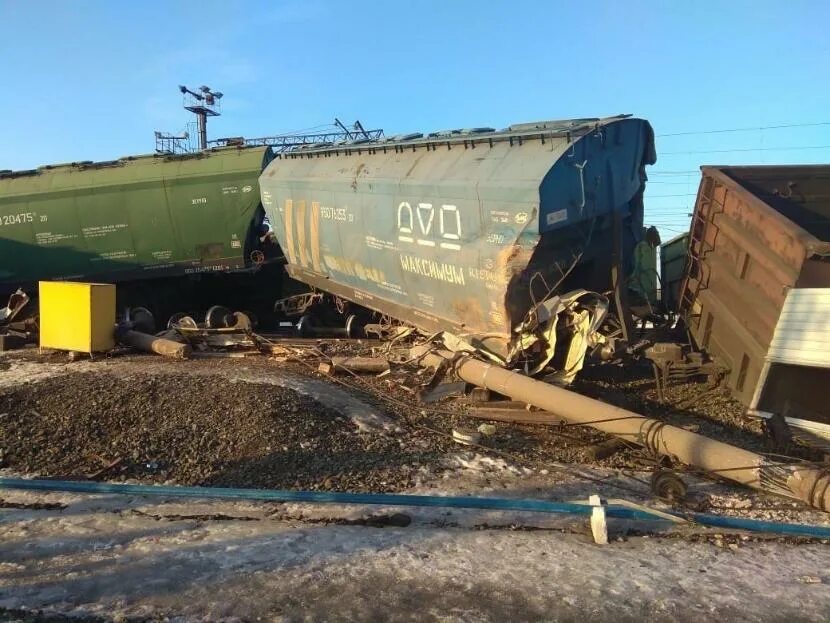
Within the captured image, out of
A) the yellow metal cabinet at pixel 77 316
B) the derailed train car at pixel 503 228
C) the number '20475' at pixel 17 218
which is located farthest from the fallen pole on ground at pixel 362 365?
the number '20475' at pixel 17 218

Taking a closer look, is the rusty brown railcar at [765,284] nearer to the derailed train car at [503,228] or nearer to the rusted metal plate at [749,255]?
the rusted metal plate at [749,255]

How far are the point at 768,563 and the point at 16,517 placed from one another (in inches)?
185

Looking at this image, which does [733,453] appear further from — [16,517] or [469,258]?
[16,517]

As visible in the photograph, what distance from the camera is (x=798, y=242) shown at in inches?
215

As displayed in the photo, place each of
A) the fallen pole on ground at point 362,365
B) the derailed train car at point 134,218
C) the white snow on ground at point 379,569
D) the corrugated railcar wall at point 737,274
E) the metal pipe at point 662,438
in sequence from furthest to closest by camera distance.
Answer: the derailed train car at point 134,218, the fallen pole on ground at point 362,365, the corrugated railcar wall at point 737,274, the metal pipe at point 662,438, the white snow on ground at point 379,569

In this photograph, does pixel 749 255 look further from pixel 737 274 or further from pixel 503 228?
pixel 503 228

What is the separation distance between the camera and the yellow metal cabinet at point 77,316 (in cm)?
881

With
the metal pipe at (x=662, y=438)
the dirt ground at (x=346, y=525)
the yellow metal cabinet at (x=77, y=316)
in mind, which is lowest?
the dirt ground at (x=346, y=525)

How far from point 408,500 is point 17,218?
1297 centimetres

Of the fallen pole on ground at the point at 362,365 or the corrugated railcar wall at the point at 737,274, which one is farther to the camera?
the fallen pole on ground at the point at 362,365

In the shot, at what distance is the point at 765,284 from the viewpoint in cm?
605

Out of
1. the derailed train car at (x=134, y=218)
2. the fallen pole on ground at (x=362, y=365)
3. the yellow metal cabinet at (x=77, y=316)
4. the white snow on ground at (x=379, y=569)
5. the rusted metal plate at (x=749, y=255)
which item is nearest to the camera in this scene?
the white snow on ground at (x=379, y=569)

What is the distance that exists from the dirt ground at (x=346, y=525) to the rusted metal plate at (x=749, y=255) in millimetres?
768

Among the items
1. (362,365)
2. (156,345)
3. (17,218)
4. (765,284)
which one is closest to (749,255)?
(765,284)
